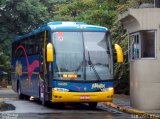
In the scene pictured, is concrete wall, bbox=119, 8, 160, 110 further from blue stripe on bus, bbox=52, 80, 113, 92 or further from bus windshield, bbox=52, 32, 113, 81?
blue stripe on bus, bbox=52, 80, 113, 92

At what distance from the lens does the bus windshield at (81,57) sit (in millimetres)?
19172

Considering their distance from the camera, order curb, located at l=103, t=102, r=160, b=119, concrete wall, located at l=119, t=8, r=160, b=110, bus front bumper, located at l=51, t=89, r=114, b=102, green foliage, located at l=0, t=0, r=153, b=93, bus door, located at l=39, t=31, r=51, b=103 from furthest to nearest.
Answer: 1. green foliage, located at l=0, t=0, r=153, b=93
2. bus door, located at l=39, t=31, r=51, b=103
3. bus front bumper, located at l=51, t=89, r=114, b=102
4. concrete wall, located at l=119, t=8, r=160, b=110
5. curb, located at l=103, t=102, r=160, b=119

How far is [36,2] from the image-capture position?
47219mm

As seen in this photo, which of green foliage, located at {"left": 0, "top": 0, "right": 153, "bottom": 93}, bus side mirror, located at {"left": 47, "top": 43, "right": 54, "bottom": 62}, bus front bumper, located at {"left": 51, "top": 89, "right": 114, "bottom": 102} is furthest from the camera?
green foliage, located at {"left": 0, "top": 0, "right": 153, "bottom": 93}

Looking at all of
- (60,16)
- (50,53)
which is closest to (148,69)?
(50,53)

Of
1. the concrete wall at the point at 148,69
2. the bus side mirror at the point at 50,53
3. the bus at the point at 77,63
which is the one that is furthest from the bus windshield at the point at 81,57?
the concrete wall at the point at 148,69

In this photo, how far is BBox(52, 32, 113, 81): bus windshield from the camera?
19.2 metres

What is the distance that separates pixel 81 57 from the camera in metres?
19.3

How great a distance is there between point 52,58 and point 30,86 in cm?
584

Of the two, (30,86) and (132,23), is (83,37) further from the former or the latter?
(30,86)

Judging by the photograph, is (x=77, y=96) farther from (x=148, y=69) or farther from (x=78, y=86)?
(x=148, y=69)

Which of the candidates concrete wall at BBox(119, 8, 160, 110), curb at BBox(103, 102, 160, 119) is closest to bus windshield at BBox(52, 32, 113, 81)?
concrete wall at BBox(119, 8, 160, 110)

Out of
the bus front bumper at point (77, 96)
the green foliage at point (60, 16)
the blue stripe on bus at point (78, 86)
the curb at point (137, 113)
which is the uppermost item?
the green foliage at point (60, 16)

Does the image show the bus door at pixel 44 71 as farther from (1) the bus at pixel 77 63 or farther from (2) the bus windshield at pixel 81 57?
(2) the bus windshield at pixel 81 57
